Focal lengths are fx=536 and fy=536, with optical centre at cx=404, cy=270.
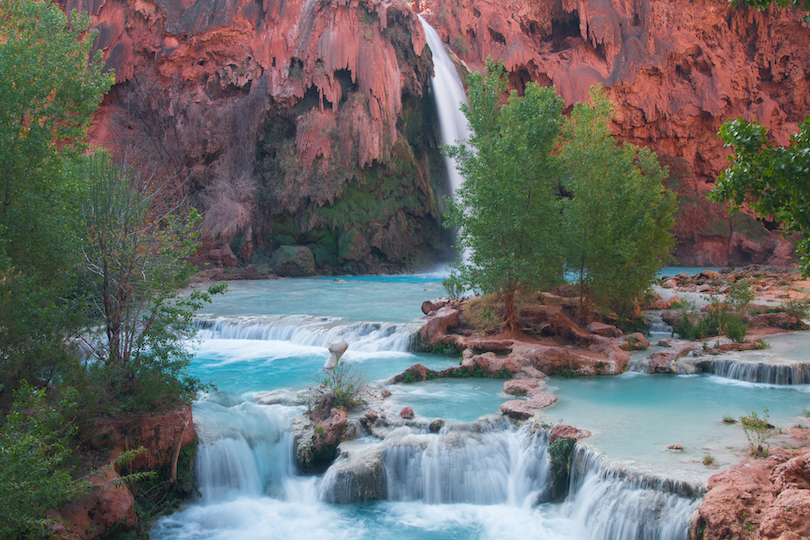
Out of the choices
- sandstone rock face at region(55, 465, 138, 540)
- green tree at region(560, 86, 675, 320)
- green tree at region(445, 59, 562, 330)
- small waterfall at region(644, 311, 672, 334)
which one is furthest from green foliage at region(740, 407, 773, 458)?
small waterfall at region(644, 311, 672, 334)

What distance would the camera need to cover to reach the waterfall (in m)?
36.6

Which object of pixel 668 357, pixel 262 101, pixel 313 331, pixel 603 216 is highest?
pixel 262 101

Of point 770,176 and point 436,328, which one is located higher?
point 770,176

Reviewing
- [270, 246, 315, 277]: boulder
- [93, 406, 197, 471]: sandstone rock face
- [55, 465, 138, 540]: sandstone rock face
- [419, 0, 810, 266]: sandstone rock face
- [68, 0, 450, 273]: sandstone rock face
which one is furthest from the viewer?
[419, 0, 810, 266]: sandstone rock face

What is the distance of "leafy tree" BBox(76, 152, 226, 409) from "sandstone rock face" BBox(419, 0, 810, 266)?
120ft

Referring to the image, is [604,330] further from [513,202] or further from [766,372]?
[513,202]

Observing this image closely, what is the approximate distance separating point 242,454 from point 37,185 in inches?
200

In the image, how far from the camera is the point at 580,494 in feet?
23.4

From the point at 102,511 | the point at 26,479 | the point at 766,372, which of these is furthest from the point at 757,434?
the point at 26,479

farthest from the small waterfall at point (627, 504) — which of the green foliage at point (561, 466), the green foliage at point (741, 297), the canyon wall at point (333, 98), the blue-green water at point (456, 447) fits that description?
the canyon wall at point (333, 98)

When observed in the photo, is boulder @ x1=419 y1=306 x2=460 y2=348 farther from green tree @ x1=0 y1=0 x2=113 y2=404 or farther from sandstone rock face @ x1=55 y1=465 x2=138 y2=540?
sandstone rock face @ x1=55 y1=465 x2=138 y2=540

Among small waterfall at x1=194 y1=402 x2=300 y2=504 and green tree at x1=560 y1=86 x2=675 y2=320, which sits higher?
green tree at x1=560 y1=86 x2=675 y2=320

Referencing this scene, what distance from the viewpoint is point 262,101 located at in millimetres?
33719

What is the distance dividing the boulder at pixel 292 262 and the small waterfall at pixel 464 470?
26.9m
